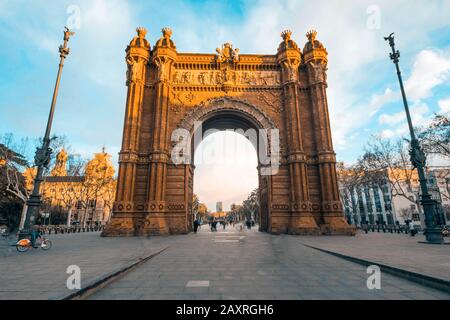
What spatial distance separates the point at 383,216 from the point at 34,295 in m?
73.7

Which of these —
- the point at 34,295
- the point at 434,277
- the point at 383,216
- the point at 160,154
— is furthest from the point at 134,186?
the point at 383,216

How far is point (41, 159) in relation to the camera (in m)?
12.0

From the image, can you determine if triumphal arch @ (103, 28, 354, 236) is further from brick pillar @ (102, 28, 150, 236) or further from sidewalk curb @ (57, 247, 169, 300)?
sidewalk curb @ (57, 247, 169, 300)

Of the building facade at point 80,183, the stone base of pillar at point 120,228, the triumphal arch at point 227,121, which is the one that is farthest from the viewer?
the building facade at point 80,183

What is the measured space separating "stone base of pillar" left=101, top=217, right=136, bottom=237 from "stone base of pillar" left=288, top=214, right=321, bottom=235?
13.6m

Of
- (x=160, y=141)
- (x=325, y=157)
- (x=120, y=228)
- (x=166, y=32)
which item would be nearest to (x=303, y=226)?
(x=325, y=157)

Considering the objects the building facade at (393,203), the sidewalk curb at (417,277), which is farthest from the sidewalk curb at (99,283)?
the building facade at (393,203)

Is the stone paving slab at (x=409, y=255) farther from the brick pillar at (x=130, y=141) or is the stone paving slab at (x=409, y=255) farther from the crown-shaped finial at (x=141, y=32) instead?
the crown-shaped finial at (x=141, y=32)

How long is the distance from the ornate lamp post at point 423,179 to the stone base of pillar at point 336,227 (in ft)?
20.4

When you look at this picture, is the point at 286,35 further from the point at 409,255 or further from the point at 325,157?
the point at 409,255

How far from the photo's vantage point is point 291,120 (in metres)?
22.0

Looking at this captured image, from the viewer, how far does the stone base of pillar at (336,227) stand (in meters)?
18.7

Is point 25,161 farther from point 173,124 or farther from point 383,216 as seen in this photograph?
point 383,216

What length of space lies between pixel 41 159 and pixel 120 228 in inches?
346
